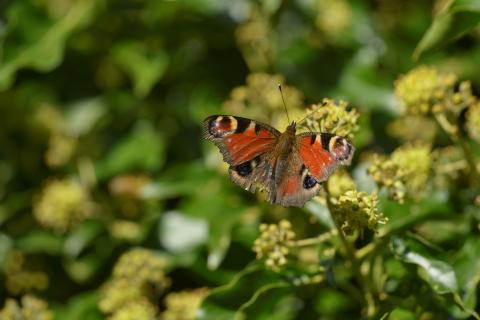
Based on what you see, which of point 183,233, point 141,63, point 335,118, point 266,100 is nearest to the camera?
point 335,118

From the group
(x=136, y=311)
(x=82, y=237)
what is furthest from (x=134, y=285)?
(x=82, y=237)

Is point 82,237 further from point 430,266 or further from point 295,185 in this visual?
point 430,266

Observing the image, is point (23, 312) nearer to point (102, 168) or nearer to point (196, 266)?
point (196, 266)

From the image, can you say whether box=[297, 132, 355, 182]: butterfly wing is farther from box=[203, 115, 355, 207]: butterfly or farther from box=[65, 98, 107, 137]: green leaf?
box=[65, 98, 107, 137]: green leaf

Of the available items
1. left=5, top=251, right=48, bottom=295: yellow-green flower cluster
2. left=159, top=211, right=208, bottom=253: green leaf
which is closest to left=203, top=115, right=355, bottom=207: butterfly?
left=159, top=211, right=208, bottom=253: green leaf

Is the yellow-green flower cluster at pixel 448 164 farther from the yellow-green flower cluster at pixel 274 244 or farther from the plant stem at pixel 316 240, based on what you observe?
the yellow-green flower cluster at pixel 274 244

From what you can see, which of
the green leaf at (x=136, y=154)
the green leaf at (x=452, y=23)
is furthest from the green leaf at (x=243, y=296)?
the green leaf at (x=136, y=154)

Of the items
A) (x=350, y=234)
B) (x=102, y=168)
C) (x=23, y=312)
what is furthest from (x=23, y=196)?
(x=350, y=234)
